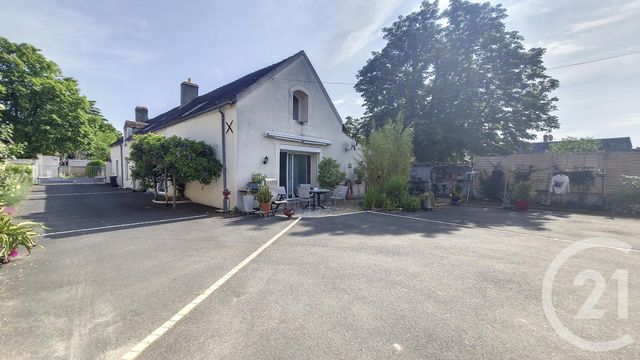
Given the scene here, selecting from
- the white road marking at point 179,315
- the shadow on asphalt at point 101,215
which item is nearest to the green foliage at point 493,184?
the shadow on asphalt at point 101,215

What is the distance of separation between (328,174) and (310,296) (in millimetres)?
10021

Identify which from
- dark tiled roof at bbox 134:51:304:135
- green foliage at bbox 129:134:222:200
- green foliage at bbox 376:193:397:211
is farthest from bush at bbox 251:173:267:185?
green foliage at bbox 376:193:397:211

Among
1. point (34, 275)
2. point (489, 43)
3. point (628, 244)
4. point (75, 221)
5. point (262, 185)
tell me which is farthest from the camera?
point (489, 43)

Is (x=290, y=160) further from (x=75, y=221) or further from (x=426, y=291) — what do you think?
(x=426, y=291)

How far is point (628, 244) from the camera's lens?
6.08 meters

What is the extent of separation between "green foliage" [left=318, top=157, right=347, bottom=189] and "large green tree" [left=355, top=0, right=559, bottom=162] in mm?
6049

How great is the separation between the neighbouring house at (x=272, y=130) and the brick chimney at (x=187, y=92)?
3.63 metres

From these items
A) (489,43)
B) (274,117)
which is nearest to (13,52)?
(274,117)

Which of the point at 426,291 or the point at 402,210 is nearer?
the point at 426,291

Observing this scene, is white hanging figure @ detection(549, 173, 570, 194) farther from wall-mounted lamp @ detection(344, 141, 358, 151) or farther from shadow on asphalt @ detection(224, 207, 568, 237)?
wall-mounted lamp @ detection(344, 141, 358, 151)

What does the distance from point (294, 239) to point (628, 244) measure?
7727mm

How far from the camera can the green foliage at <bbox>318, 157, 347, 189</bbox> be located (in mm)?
13258

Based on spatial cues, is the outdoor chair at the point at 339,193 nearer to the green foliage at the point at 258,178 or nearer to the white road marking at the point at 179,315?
the green foliage at the point at 258,178

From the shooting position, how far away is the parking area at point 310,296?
96.0 inches
